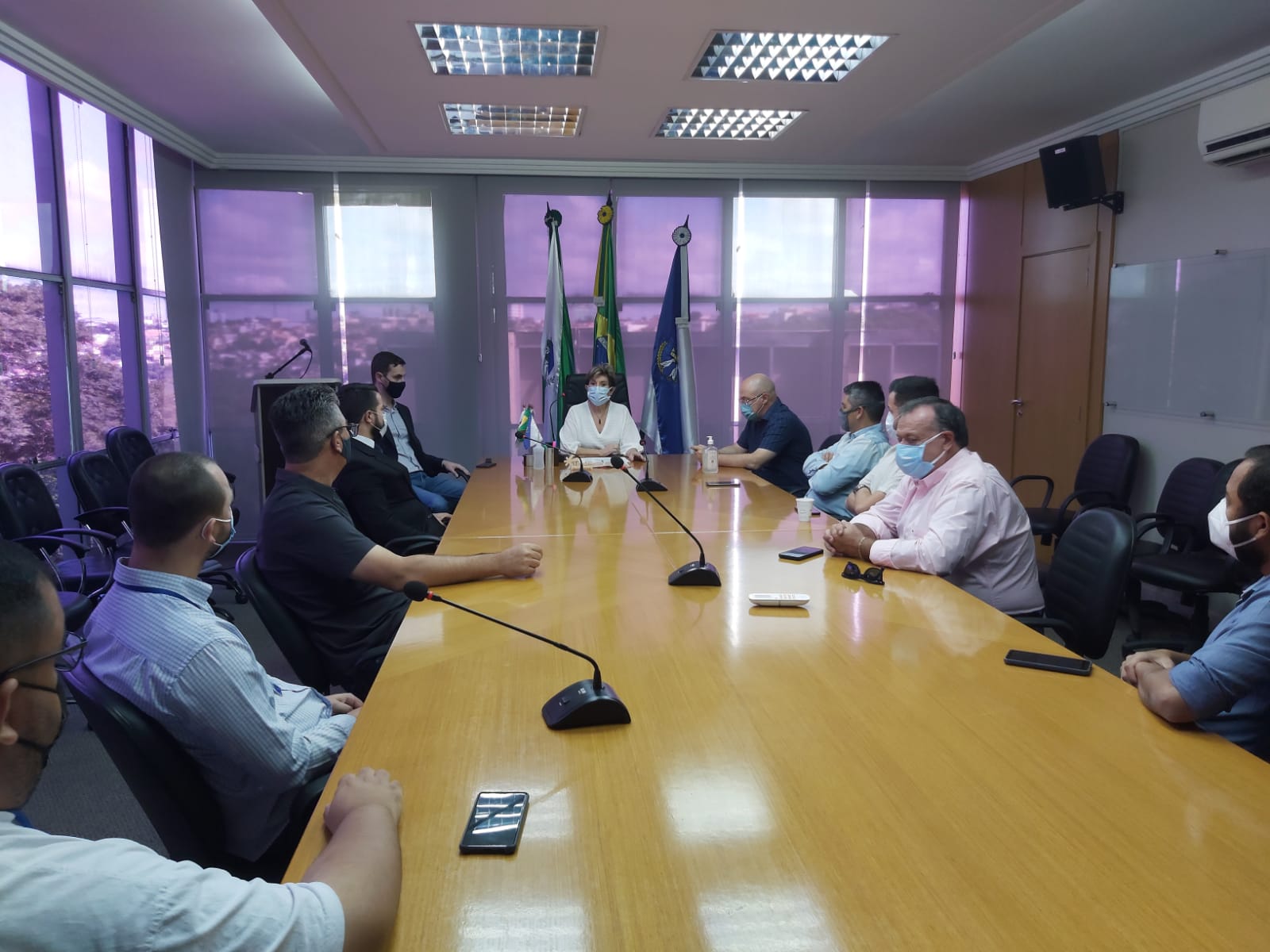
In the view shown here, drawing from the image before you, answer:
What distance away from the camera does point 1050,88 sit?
503cm

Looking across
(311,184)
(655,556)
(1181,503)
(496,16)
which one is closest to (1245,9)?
(1181,503)

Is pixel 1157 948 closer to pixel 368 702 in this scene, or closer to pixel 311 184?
pixel 368 702

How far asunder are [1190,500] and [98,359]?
20.8ft

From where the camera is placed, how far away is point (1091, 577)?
2.59 m

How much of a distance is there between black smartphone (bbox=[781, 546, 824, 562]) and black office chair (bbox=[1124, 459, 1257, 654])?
1.63 m

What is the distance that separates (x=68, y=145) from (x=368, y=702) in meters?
4.92

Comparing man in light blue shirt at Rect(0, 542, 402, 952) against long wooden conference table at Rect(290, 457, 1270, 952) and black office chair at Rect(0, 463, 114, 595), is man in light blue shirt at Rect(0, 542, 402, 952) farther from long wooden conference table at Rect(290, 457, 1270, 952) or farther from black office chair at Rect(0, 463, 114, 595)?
black office chair at Rect(0, 463, 114, 595)

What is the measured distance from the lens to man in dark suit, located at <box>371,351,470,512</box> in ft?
18.1

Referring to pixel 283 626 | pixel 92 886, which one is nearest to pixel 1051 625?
pixel 283 626

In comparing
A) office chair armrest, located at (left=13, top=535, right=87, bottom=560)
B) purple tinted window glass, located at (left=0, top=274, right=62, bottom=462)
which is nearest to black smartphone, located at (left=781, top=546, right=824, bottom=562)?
office chair armrest, located at (left=13, top=535, right=87, bottom=560)

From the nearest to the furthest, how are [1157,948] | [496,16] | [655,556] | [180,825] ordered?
[1157,948] < [180,825] < [655,556] < [496,16]

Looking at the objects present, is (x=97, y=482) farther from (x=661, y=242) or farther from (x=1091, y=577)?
(x=1091, y=577)

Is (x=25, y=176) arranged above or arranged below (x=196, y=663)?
above

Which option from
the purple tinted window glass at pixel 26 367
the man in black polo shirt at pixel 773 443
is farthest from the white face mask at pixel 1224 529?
the purple tinted window glass at pixel 26 367
